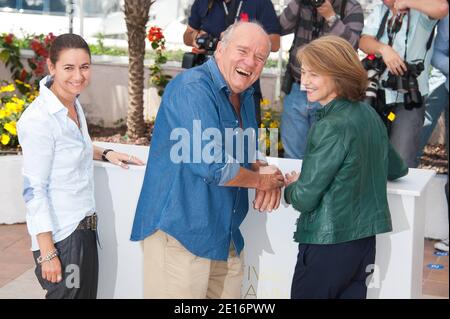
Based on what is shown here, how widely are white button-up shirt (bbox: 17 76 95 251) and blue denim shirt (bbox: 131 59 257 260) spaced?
32 centimetres

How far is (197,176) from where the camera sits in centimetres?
346

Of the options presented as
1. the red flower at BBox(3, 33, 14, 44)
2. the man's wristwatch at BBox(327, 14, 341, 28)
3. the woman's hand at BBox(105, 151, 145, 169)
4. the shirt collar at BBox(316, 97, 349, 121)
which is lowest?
the red flower at BBox(3, 33, 14, 44)

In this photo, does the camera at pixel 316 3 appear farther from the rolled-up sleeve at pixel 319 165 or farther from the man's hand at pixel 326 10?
the rolled-up sleeve at pixel 319 165

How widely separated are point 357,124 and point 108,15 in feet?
30.1

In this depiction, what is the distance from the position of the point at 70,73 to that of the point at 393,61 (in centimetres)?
284

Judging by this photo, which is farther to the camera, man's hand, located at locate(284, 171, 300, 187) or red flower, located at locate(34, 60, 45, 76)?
red flower, located at locate(34, 60, 45, 76)

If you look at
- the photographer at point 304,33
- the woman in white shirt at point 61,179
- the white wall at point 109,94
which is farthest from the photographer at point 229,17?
the white wall at point 109,94

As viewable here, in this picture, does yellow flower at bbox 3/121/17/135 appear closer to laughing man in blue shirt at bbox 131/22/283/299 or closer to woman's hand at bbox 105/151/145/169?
woman's hand at bbox 105/151/145/169

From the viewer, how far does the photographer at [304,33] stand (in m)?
6.09

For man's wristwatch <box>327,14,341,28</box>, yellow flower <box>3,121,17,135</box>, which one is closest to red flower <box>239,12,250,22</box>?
man's wristwatch <box>327,14,341,28</box>

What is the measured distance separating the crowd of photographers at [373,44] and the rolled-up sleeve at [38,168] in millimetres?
2840

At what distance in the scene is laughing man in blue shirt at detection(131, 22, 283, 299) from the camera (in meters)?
3.40

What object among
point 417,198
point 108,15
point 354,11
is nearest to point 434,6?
point 354,11

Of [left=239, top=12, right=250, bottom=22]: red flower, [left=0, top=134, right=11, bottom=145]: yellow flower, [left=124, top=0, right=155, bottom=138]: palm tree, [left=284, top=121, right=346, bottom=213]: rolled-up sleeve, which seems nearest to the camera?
[left=284, top=121, right=346, bottom=213]: rolled-up sleeve
